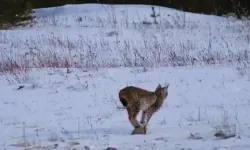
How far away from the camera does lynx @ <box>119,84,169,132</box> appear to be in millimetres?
6141

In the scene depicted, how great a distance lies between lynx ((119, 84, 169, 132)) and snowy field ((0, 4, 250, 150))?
16cm

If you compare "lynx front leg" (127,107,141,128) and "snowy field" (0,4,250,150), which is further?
"lynx front leg" (127,107,141,128)

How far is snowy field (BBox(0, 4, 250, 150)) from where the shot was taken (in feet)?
19.8

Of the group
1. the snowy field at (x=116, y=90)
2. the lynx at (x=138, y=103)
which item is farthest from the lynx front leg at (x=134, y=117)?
the snowy field at (x=116, y=90)

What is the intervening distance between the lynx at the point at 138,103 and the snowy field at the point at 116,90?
159 millimetres

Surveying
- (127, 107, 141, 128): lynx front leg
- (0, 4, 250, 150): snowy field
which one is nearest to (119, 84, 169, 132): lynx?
(127, 107, 141, 128): lynx front leg

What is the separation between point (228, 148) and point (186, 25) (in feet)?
45.9

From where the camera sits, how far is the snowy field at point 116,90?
6045 mm

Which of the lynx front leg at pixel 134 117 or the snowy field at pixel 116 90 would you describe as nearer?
the snowy field at pixel 116 90

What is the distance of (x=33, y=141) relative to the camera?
6043mm

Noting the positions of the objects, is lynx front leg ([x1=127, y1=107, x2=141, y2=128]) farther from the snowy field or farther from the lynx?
the snowy field

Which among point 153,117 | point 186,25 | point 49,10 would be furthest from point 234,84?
point 49,10

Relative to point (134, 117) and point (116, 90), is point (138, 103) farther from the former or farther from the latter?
point (116, 90)

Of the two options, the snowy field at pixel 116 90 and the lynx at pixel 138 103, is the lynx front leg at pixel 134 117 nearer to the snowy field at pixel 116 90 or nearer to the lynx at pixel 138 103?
the lynx at pixel 138 103
